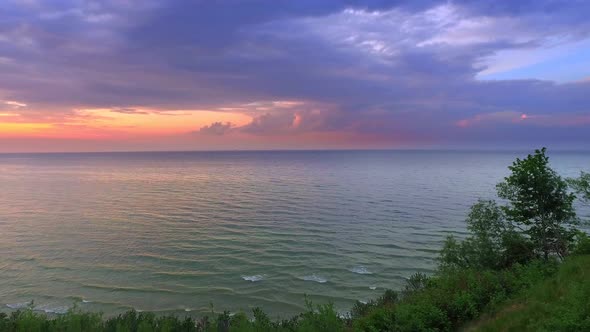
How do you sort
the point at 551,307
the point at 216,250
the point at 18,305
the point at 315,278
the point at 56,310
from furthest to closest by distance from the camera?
the point at 216,250 < the point at 315,278 < the point at 18,305 < the point at 56,310 < the point at 551,307

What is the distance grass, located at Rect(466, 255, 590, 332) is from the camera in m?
12.8

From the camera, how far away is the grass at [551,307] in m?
12.8

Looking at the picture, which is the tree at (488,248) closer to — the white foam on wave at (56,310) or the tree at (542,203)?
the tree at (542,203)

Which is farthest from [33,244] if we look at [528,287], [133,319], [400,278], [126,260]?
[528,287]

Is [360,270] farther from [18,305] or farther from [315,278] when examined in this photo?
[18,305]

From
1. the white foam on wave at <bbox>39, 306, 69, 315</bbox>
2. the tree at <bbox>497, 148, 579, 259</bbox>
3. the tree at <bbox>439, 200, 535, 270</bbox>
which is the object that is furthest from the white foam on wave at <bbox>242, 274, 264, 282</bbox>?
the tree at <bbox>497, 148, 579, 259</bbox>

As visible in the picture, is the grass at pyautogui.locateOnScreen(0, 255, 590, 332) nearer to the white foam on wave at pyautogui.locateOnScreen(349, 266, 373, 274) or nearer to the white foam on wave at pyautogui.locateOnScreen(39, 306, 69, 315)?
the white foam on wave at pyautogui.locateOnScreen(39, 306, 69, 315)

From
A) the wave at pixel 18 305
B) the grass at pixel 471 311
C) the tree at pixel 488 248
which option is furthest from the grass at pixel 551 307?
the wave at pixel 18 305

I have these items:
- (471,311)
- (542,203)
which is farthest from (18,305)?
(542,203)

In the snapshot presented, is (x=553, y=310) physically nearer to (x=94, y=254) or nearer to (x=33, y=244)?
(x=94, y=254)

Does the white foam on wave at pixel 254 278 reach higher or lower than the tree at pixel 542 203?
lower

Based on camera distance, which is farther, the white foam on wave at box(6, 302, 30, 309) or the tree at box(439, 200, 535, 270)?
the white foam on wave at box(6, 302, 30, 309)

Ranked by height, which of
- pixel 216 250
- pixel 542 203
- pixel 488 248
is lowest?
pixel 216 250

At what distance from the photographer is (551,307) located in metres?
15.0
